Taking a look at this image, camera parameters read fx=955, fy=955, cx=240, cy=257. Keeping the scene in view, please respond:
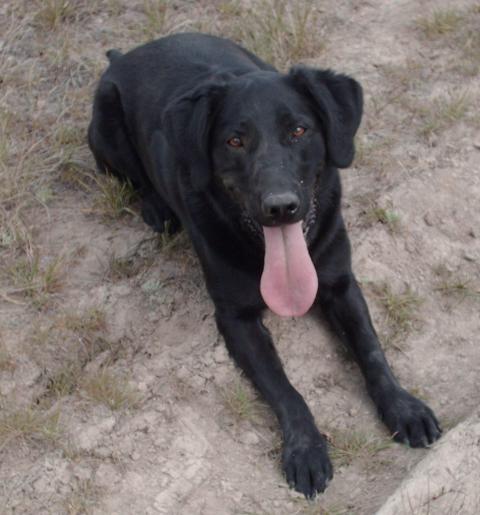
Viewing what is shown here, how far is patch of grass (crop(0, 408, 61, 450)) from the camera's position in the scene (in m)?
3.55

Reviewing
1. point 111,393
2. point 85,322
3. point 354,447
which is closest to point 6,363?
point 85,322

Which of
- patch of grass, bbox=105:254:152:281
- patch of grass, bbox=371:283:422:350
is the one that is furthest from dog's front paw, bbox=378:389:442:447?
patch of grass, bbox=105:254:152:281

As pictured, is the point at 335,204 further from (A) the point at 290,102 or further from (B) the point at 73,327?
(B) the point at 73,327

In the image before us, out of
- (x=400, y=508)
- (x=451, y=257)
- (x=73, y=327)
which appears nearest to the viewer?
(x=400, y=508)

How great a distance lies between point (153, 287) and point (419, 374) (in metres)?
1.23

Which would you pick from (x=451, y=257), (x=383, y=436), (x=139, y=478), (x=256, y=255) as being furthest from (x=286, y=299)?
(x=451, y=257)

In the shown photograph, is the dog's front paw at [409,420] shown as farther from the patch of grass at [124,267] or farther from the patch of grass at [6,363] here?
the patch of grass at [6,363]

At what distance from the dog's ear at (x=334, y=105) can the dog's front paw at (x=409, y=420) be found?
0.92 m

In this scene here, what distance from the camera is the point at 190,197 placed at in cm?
392

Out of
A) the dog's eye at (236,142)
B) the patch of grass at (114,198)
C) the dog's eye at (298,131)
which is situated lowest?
the patch of grass at (114,198)

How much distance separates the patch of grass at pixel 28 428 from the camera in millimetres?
3553

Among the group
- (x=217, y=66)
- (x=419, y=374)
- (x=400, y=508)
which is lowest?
(x=419, y=374)

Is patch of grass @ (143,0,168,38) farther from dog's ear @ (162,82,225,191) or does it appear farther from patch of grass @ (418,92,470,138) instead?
dog's ear @ (162,82,225,191)

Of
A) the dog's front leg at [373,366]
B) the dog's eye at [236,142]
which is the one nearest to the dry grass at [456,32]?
the dog's front leg at [373,366]
